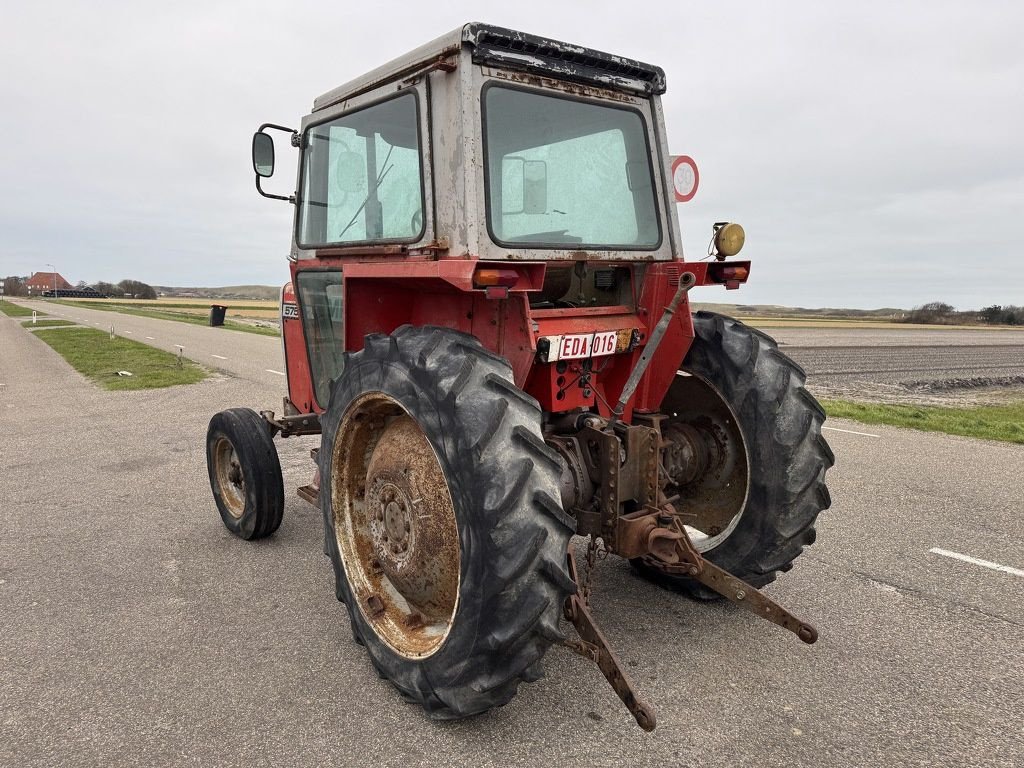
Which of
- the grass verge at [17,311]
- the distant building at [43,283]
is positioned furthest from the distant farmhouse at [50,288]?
the grass verge at [17,311]

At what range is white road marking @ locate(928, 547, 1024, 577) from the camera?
13.7 ft

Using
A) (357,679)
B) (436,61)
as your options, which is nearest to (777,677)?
(357,679)

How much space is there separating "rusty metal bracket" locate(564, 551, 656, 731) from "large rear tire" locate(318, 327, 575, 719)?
211 mm

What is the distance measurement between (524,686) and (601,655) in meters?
0.56

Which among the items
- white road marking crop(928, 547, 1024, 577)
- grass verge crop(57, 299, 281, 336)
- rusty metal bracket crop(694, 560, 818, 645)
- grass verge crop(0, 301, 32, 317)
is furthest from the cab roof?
grass verge crop(0, 301, 32, 317)

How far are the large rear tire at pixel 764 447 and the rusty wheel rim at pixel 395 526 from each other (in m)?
1.13

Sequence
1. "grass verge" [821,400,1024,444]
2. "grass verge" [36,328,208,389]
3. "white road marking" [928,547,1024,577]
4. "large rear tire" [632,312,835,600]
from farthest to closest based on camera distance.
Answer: "grass verge" [36,328,208,389], "grass verge" [821,400,1024,444], "white road marking" [928,547,1024,577], "large rear tire" [632,312,835,600]

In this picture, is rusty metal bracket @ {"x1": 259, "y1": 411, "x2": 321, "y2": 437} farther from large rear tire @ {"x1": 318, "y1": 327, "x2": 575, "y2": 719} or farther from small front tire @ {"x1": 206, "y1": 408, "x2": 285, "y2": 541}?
large rear tire @ {"x1": 318, "y1": 327, "x2": 575, "y2": 719}

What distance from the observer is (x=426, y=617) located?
9.98ft

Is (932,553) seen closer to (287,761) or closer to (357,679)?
(357,679)

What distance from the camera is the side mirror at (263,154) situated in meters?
3.95

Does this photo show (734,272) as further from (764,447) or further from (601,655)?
(601,655)

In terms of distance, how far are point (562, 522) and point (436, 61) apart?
194 centimetres

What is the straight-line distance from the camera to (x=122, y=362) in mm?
15352
